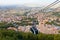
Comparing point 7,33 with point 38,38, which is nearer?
point 38,38

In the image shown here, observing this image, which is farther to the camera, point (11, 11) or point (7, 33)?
point (11, 11)

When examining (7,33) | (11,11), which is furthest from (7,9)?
(7,33)

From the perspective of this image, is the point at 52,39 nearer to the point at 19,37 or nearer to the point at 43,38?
the point at 43,38

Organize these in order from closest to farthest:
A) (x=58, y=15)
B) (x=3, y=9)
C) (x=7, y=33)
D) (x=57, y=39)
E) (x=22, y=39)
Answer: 1. (x=57, y=39)
2. (x=22, y=39)
3. (x=7, y=33)
4. (x=58, y=15)
5. (x=3, y=9)

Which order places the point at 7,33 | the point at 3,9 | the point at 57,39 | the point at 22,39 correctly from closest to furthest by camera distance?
the point at 57,39
the point at 22,39
the point at 7,33
the point at 3,9

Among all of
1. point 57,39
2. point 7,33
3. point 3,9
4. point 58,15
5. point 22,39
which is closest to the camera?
point 57,39

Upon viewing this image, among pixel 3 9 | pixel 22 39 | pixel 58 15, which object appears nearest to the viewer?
pixel 22 39

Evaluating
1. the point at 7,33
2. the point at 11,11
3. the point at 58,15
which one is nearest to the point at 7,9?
the point at 11,11

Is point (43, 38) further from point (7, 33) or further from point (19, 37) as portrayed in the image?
point (7, 33)
